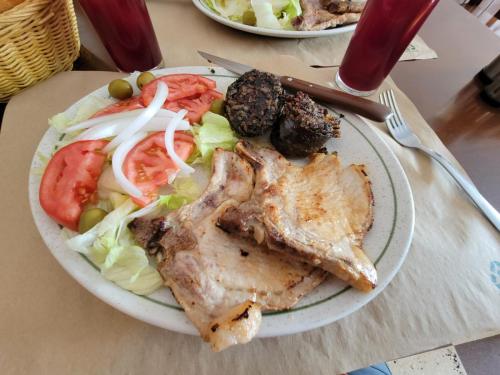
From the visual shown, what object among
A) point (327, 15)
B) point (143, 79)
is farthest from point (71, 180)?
point (327, 15)

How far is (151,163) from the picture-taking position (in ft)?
4.77

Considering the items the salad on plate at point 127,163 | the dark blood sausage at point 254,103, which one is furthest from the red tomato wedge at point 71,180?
the dark blood sausage at point 254,103

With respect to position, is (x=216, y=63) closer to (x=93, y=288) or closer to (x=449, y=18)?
(x=93, y=288)

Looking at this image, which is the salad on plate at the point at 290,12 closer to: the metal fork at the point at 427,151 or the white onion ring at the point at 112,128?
the metal fork at the point at 427,151

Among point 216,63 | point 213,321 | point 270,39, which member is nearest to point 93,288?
point 213,321

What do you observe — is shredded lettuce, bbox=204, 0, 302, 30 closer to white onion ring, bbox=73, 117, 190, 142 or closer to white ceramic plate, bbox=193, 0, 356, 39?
white ceramic plate, bbox=193, 0, 356, 39

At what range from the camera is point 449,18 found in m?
2.92

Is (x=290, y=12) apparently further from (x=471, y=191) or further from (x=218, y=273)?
(x=218, y=273)

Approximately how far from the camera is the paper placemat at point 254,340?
1.20m

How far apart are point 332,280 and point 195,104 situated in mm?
1173

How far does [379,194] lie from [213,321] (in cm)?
97

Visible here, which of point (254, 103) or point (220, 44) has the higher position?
point (254, 103)

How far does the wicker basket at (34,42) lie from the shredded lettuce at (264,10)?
1.18 m

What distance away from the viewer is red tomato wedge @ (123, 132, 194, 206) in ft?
4.50
